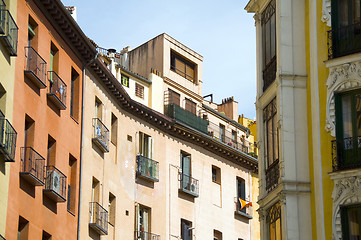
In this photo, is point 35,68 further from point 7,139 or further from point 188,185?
point 188,185

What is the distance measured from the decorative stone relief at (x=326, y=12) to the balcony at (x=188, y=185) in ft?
91.8

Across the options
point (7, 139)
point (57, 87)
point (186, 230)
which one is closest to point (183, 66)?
point (186, 230)

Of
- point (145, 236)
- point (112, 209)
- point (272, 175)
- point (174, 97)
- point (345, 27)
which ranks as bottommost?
point (272, 175)

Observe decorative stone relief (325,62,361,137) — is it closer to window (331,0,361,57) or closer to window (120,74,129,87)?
window (331,0,361,57)

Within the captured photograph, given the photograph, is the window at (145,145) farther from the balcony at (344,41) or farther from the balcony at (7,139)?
the balcony at (344,41)

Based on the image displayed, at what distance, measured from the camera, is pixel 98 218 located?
5003cm

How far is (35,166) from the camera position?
40.1 meters

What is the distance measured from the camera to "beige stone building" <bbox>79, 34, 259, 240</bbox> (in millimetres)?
51469

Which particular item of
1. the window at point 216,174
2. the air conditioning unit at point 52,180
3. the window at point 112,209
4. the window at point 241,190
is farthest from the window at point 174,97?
the air conditioning unit at point 52,180

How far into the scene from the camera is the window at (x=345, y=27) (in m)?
34.8

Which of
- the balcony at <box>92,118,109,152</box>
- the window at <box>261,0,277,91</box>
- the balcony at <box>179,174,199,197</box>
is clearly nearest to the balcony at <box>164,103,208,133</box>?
the balcony at <box>179,174,199,197</box>

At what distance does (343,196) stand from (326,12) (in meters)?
7.03

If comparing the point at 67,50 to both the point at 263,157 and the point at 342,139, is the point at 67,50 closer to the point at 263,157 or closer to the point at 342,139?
the point at 263,157

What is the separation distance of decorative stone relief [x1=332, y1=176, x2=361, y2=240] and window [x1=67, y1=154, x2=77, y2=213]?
16.8 m
